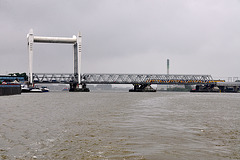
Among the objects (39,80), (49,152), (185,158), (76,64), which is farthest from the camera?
(39,80)

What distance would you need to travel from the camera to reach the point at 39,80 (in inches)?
7160

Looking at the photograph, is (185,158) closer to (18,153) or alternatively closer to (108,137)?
(108,137)

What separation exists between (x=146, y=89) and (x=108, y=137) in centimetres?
18758

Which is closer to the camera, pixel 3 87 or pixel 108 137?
pixel 108 137

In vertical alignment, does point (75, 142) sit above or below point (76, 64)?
below

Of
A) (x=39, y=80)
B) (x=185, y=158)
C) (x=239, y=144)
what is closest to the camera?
(x=185, y=158)

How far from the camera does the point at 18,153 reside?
9.48 m

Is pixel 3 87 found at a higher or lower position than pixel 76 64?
lower

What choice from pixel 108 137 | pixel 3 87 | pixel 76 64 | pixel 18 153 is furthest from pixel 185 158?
pixel 76 64

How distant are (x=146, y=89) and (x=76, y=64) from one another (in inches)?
2715

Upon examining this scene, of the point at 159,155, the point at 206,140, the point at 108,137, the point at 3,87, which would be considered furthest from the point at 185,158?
the point at 3,87

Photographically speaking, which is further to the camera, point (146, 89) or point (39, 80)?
point (146, 89)

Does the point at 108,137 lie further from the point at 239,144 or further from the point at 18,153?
the point at 239,144

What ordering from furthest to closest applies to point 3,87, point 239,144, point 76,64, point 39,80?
1. point 39,80
2. point 76,64
3. point 3,87
4. point 239,144
